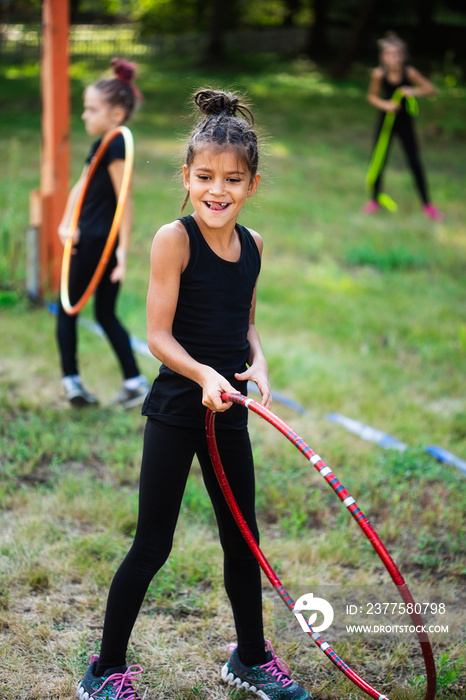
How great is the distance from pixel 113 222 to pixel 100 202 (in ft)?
0.82

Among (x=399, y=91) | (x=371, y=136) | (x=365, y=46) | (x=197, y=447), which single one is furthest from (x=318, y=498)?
(x=365, y=46)

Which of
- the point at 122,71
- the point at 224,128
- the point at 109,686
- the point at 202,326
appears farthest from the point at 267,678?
the point at 122,71

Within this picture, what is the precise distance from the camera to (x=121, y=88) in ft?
13.9

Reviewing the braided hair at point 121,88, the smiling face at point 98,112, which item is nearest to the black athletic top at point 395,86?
the braided hair at point 121,88

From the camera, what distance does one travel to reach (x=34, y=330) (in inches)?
218

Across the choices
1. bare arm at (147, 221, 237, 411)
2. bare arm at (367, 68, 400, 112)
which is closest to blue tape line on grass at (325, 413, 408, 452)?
bare arm at (147, 221, 237, 411)

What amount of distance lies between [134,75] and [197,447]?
9.55 ft

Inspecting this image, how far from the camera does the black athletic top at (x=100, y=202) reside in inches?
169

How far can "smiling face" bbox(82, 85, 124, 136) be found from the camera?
165 inches

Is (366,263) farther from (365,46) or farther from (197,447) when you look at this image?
(365,46)

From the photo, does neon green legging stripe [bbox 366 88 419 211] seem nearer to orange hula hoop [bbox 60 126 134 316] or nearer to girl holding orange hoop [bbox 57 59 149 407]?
girl holding orange hoop [bbox 57 59 149 407]

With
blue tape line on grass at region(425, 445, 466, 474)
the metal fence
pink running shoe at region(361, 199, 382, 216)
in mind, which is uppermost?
blue tape line on grass at region(425, 445, 466, 474)

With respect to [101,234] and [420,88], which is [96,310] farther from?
[420,88]

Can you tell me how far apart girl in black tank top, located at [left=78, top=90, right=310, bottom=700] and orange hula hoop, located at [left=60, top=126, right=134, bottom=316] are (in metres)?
1.77
